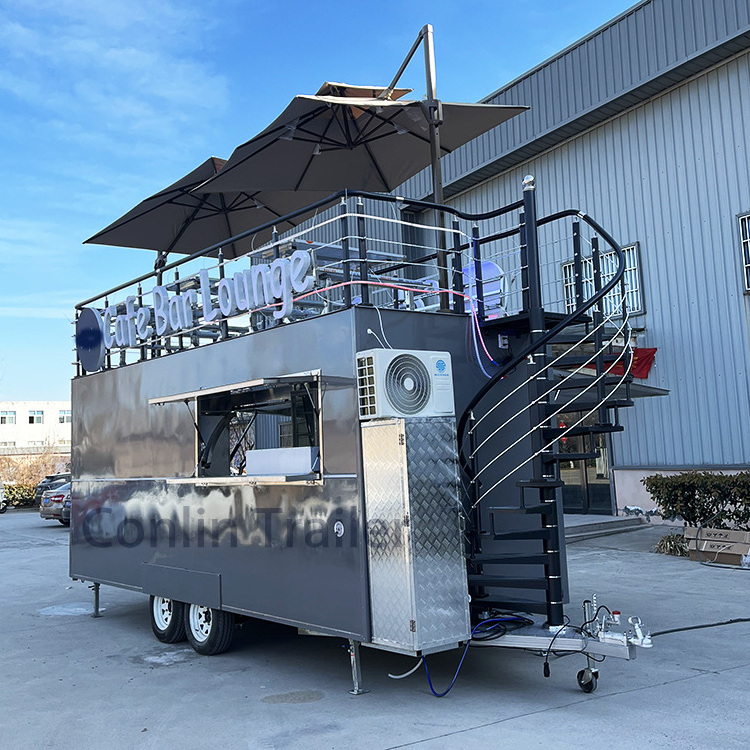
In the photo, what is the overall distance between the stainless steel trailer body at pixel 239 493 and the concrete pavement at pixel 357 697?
58 centimetres

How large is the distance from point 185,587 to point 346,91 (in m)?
5.35

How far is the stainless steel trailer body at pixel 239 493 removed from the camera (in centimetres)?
636

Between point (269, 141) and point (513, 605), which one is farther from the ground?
point (269, 141)

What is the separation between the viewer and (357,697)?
20.6 feet

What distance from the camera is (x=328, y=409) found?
6.59 metres

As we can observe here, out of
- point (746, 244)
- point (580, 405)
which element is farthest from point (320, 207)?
point (746, 244)

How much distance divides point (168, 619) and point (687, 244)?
38.6 ft

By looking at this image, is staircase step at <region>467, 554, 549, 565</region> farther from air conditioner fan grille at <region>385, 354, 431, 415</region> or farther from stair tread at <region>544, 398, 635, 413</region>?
air conditioner fan grille at <region>385, 354, 431, 415</region>

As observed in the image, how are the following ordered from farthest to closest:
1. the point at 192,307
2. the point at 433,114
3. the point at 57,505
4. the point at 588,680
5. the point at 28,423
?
the point at 28,423 → the point at 57,505 → the point at 433,114 → the point at 192,307 → the point at 588,680

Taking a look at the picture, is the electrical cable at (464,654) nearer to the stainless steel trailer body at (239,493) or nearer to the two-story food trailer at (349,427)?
the two-story food trailer at (349,427)

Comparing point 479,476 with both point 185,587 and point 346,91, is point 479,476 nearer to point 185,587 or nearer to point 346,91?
point 185,587

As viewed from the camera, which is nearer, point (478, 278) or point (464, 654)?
point (464, 654)

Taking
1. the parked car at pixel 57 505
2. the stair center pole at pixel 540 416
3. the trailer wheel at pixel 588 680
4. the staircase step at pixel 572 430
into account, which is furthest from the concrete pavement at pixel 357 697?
the parked car at pixel 57 505

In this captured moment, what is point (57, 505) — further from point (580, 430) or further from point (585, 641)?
point (585, 641)
